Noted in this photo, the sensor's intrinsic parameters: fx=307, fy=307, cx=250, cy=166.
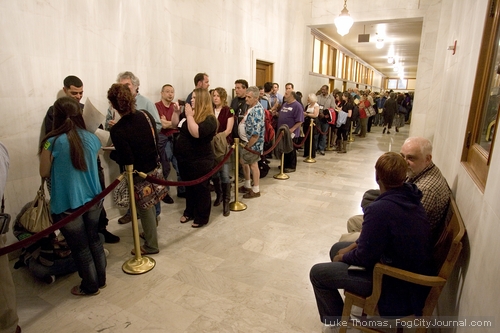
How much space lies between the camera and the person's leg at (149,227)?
10.3 ft

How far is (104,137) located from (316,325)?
10.4 ft

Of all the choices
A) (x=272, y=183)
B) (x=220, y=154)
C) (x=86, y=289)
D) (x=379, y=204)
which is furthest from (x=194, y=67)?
(x=379, y=204)

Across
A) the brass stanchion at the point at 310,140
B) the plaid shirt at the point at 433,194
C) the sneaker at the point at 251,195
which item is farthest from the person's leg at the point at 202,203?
the brass stanchion at the point at 310,140

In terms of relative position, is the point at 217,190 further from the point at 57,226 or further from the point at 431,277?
the point at 431,277

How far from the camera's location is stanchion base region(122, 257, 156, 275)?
9.64 feet

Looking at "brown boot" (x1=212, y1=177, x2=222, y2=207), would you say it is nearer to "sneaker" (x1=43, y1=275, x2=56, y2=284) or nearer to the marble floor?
the marble floor

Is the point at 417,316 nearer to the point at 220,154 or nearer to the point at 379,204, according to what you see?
the point at 379,204

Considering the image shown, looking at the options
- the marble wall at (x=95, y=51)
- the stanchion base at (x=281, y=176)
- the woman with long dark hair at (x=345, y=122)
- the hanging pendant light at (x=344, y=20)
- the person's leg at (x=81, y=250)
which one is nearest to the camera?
the person's leg at (x=81, y=250)

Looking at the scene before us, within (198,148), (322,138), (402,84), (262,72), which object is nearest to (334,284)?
(198,148)

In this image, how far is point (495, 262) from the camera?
4.25 feet

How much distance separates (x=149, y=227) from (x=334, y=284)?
2.03 m

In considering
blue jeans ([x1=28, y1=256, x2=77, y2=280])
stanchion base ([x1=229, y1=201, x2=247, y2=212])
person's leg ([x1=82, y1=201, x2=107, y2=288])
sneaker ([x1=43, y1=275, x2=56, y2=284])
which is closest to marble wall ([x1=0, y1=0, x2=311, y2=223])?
blue jeans ([x1=28, y1=256, x2=77, y2=280])

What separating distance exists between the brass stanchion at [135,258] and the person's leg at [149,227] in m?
0.18

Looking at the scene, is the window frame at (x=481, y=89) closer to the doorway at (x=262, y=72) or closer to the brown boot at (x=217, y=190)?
the brown boot at (x=217, y=190)
